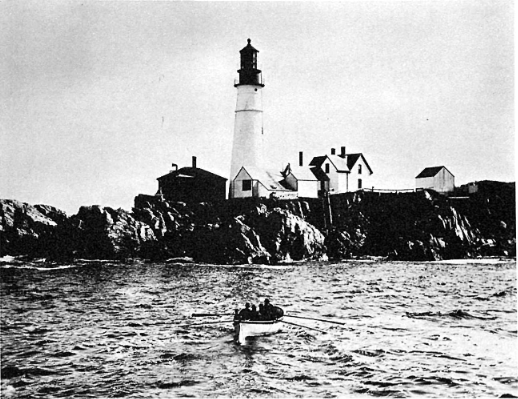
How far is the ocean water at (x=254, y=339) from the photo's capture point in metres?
10.4

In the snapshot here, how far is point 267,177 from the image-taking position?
3506 centimetres

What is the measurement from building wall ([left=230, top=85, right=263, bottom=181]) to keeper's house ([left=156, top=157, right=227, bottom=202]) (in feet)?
3.57

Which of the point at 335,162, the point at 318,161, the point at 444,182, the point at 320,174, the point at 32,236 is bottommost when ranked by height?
the point at 32,236

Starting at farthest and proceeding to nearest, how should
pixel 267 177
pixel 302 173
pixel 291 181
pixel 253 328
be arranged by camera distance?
pixel 302 173, pixel 291 181, pixel 267 177, pixel 253 328

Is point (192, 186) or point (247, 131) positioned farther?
point (192, 186)

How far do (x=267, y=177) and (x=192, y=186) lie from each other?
15.1ft

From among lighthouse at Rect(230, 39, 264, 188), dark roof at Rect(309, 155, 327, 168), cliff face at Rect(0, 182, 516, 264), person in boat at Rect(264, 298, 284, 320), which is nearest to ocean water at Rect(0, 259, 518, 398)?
person in boat at Rect(264, 298, 284, 320)

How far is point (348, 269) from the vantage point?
27359mm

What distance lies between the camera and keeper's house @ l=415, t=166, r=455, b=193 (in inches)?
1048

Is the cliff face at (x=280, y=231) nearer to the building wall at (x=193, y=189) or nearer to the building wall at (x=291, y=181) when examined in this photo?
the building wall at (x=193, y=189)

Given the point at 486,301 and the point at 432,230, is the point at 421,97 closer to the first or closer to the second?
the point at 486,301

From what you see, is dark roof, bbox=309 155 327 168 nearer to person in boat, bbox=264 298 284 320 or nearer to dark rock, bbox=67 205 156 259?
dark rock, bbox=67 205 156 259

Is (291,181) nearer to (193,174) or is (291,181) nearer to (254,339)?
(193,174)

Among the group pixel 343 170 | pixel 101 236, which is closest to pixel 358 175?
pixel 343 170
